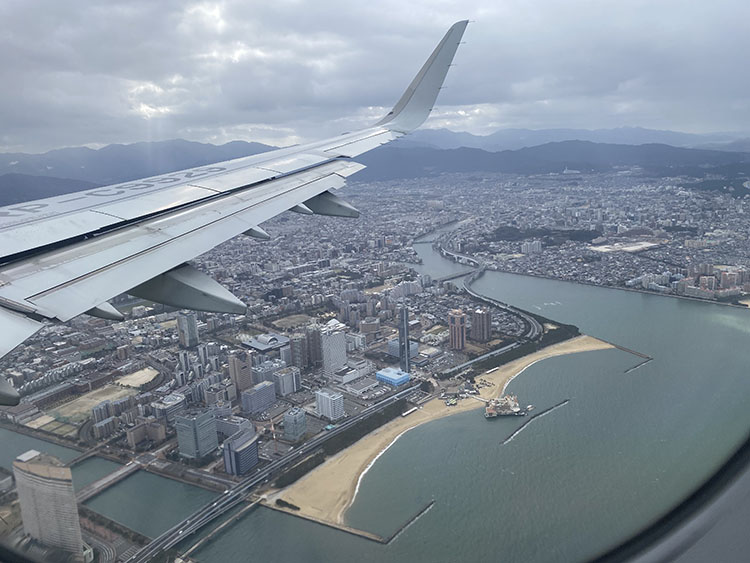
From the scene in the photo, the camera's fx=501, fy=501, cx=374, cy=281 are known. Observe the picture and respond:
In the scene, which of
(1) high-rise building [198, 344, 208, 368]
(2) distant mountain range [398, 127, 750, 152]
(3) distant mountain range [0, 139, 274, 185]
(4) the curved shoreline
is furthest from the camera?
(2) distant mountain range [398, 127, 750, 152]

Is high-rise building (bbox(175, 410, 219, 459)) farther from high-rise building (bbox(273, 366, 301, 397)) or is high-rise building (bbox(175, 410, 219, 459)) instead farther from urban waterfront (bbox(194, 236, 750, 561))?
high-rise building (bbox(273, 366, 301, 397))

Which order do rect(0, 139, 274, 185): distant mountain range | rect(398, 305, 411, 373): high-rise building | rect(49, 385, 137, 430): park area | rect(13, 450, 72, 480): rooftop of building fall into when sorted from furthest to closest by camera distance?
rect(0, 139, 274, 185): distant mountain range, rect(398, 305, 411, 373): high-rise building, rect(49, 385, 137, 430): park area, rect(13, 450, 72, 480): rooftop of building

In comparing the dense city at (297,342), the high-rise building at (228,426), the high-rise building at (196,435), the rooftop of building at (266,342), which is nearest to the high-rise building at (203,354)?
the dense city at (297,342)

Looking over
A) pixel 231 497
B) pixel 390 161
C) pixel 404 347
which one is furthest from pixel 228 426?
pixel 390 161

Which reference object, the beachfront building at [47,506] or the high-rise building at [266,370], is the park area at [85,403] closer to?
the high-rise building at [266,370]

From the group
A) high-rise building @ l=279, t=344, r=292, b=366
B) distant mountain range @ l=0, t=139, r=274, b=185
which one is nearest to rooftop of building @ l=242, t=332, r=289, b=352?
high-rise building @ l=279, t=344, r=292, b=366

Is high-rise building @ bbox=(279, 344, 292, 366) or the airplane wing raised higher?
the airplane wing

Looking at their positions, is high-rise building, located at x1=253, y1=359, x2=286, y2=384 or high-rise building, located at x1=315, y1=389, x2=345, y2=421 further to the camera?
high-rise building, located at x1=253, y1=359, x2=286, y2=384
